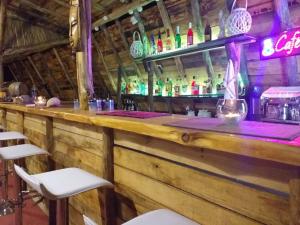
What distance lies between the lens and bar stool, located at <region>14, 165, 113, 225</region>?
1274 mm

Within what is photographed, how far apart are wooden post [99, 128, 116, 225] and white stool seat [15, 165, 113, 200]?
209mm

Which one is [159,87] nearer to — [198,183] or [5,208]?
[5,208]

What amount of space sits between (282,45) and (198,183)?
85.6 inches

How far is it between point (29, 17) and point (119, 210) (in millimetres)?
6416

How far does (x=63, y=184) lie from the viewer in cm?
141

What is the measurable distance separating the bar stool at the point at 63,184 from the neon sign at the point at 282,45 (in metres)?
2.23

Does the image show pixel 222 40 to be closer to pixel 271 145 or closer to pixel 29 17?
pixel 271 145

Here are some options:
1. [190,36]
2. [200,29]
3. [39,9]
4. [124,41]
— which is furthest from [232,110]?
[39,9]

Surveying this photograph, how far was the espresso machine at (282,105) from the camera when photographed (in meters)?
2.67

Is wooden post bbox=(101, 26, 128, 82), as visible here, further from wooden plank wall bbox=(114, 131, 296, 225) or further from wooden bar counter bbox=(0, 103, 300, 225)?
wooden plank wall bbox=(114, 131, 296, 225)

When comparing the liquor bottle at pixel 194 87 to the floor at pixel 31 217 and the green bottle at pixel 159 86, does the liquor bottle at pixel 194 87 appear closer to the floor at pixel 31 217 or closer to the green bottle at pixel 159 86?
the green bottle at pixel 159 86

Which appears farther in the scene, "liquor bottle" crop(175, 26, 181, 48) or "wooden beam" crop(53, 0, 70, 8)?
"wooden beam" crop(53, 0, 70, 8)

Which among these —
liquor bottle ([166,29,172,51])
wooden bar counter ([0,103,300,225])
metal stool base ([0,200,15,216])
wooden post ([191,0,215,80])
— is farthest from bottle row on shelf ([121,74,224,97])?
metal stool base ([0,200,15,216])

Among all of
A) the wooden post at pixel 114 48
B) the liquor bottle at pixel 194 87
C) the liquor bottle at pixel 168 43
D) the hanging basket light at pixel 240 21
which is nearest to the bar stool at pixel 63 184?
the hanging basket light at pixel 240 21
